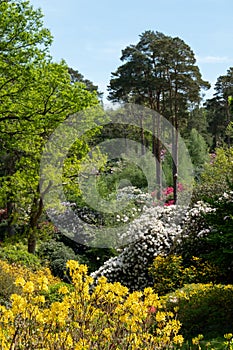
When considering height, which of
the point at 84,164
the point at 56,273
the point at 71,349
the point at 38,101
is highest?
the point at 38,101

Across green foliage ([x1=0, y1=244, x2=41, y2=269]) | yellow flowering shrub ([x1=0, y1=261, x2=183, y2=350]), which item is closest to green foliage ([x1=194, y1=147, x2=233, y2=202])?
green foliage ([x1=0, y1=244, x2=41, y2=269])

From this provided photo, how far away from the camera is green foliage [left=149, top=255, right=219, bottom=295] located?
29.1 feet

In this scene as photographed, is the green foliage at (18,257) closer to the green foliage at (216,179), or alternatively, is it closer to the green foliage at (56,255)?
the green foliage at (56,255)

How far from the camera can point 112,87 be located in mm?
25516

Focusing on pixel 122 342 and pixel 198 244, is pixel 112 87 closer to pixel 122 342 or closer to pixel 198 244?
pixel 198 244

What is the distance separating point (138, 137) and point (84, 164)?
20.5 metres

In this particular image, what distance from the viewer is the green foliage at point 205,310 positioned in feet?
19.7

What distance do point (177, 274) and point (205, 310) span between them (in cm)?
249

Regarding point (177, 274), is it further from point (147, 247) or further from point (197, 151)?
point (197, 151)

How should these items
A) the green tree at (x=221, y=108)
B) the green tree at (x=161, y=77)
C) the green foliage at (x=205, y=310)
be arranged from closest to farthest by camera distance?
A: the green foliage at (x=205, y=310)
the green tree at (x=161, y=77)
the green tree at (x=221, y=108)

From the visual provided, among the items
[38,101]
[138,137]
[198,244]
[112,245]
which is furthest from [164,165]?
[38,101]

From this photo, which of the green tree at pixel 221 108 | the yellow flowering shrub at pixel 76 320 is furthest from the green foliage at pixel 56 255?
the green tree at pixel 221 108

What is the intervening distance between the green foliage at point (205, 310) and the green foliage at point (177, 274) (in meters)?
1.46

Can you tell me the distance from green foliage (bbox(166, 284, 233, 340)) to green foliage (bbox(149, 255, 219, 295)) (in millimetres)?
1461
